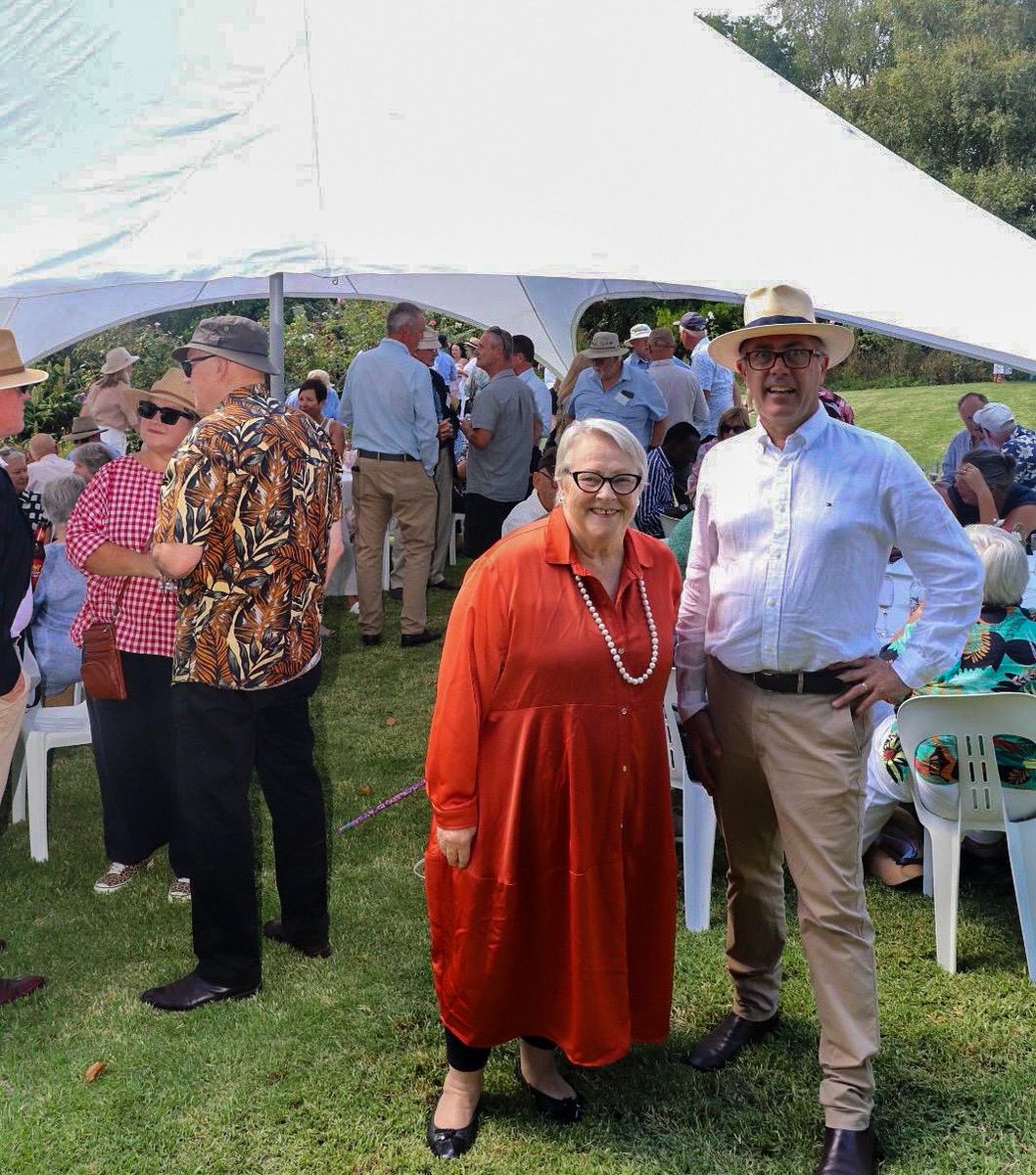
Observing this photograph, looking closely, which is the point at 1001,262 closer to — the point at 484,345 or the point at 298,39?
the point at 298,39

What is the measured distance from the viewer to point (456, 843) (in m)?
2.71

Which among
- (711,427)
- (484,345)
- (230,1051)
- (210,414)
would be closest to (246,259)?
(210,414)

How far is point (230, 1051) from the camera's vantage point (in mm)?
→ 3338

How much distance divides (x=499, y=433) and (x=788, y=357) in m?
5.59

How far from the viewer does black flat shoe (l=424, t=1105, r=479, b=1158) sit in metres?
2.89

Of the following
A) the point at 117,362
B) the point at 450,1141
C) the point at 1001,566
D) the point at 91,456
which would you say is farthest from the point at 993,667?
the point at 117,362

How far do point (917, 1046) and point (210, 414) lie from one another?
2664mm

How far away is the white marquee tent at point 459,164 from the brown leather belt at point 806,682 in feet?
5.40

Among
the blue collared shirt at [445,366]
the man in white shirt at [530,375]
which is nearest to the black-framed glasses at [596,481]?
the man in white shirt at [530,375]

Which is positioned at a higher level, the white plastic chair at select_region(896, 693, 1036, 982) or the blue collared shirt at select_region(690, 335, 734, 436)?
the blue collared shirt at select_region(690, 335, 734, 436)

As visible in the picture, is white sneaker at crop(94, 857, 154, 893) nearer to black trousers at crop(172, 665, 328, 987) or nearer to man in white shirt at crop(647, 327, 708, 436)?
black trousers at crop(172, 665, 328, 987)

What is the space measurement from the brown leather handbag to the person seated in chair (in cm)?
249

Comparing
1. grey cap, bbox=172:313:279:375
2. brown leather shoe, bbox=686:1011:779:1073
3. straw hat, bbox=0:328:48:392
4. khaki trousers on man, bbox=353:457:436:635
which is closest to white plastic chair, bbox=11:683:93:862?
straw hat, bbox=0:328:48:392

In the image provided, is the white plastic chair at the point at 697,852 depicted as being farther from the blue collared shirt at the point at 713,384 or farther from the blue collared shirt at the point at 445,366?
the blue collared shirt at the point at 445,366
